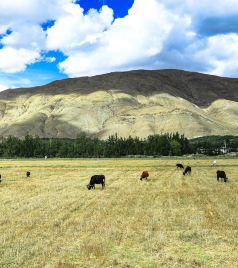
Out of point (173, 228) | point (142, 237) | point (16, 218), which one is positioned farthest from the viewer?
point (16, 218)

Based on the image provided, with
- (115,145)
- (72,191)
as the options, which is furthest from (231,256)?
(115,145)

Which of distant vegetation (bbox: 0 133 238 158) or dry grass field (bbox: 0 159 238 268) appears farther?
distant vegetation (bbox: 0 133 238 158)

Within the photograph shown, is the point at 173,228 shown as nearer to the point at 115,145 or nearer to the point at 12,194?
the point at 12,194

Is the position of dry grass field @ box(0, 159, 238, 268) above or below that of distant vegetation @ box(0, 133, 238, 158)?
below

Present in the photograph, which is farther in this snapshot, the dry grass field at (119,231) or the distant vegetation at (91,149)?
the distant vegetation at (91,149)

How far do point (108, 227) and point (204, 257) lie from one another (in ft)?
19.7

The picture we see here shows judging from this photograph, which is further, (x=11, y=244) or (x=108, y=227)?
(x=108, y=227)

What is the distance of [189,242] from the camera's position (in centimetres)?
1645

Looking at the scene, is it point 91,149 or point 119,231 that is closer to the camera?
point 119,231

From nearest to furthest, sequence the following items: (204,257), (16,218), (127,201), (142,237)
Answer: (204,257), (142,237), (16,218), (127,201)

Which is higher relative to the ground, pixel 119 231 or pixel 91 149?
pixel 91 149

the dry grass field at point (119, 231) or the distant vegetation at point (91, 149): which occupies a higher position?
the distant vegetation at point (91, 149)

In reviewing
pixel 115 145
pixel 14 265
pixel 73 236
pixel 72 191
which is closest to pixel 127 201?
pixel 72 191

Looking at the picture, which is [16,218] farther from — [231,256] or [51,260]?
[231,256]
